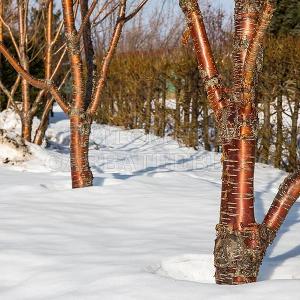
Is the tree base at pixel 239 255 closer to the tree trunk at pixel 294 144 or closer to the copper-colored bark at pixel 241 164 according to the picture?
the copper-colored bark at pixel 241 164

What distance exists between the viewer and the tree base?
202cm

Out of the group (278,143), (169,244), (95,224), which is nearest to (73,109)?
(95,224)

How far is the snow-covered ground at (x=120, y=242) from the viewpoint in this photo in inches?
71.9

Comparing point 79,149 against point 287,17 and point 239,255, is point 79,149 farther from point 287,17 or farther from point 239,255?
point 287,17

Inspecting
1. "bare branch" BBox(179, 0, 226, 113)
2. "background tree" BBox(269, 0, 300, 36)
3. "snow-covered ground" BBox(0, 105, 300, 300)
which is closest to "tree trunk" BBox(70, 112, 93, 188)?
"snow-covered ground" BBox(0, 105, 300, 300)

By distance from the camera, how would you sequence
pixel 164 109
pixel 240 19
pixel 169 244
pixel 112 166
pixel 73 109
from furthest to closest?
1. pixel 164 109
2. pixel 112 166
3. pixel 73 109
4. pixel 169 244
5. pixel 240 19

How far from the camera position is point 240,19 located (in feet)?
6.63

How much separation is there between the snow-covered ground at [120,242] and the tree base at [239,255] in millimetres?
142

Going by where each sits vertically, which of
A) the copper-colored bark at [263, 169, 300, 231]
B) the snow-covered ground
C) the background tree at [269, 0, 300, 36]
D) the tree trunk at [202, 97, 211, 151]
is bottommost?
the snow-covered ground

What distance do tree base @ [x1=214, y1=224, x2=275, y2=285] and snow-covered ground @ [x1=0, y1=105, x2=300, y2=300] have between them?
0.46 ft

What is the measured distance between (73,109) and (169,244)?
4.96 ft

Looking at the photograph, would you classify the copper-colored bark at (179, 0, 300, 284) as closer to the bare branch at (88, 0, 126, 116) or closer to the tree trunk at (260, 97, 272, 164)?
the bare branch at (88, 0, 126, 116)

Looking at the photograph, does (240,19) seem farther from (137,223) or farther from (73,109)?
(73,109)

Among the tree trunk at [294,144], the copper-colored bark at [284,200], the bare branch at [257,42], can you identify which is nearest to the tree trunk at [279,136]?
the tree trunk at [294,144]
